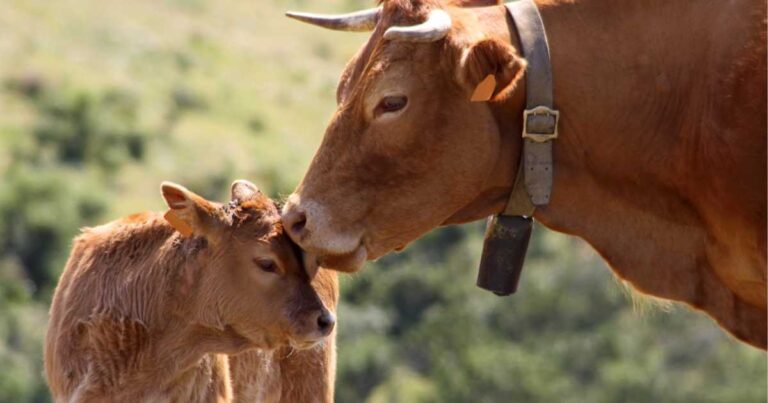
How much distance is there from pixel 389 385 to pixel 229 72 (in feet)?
102

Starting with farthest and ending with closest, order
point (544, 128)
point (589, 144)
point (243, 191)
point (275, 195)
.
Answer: point (275, 195) < point (243, 191) < point (589, 144) < point (544, 128)

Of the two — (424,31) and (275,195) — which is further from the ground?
(424,31)

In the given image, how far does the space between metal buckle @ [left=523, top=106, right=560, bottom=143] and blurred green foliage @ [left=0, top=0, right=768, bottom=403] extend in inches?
1662

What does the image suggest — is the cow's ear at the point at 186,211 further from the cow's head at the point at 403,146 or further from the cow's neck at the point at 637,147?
the cow's neck at the point at 637,147

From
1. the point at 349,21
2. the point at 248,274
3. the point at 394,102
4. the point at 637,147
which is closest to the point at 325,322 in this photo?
the point at 248,274

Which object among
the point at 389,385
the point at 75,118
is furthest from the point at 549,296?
the point at 75,118

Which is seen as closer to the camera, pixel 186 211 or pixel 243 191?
pixel 186 211

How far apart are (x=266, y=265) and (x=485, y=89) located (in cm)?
306

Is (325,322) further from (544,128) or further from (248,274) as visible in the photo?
(544,128)

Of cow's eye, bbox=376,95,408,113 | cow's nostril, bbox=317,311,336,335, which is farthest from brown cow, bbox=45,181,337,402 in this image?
cow's eye, bbox=376,95,408,113

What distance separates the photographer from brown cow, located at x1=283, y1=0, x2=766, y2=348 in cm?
839

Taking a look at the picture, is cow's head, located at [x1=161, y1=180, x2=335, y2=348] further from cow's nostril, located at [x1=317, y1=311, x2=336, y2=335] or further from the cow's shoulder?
the cow's shoulder

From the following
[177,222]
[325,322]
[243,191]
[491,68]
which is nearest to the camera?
[491,68]

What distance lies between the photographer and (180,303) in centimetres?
1113
